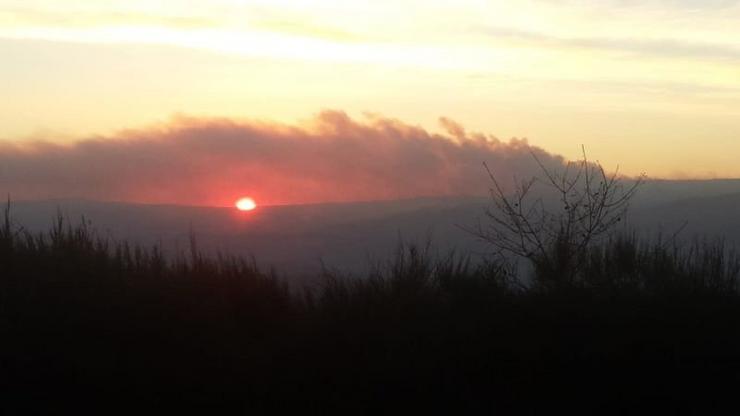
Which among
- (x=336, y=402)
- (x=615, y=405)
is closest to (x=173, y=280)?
(x=336, y=402)

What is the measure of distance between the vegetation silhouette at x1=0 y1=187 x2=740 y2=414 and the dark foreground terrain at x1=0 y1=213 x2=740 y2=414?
26 millimetres

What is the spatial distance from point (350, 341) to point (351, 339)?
0.24 feet

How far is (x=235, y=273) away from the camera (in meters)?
17.8

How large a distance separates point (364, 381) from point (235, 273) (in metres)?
→ 4.95

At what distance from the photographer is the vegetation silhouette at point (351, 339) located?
13.1 metres

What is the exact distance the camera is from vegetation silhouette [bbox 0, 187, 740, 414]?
13078 millimetres

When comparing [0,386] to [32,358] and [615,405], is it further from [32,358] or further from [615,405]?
[615,405]

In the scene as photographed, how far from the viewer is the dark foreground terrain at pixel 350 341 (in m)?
13.0

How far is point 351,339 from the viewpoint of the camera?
576 inches

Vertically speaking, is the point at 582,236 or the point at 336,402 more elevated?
the point at 582,236

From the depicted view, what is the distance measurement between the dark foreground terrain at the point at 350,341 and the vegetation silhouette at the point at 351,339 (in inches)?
1.0

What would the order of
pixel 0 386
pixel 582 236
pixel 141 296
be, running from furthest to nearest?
pixel 582 236, pixel 141 296, pixel 0 386

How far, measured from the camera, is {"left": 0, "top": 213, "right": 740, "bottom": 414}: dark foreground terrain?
1305 centimetres

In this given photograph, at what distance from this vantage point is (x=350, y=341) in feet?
47.8
